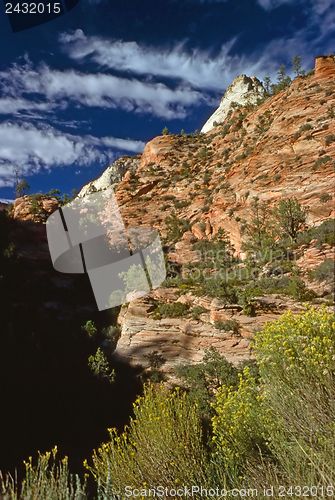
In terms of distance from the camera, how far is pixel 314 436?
4.52 m

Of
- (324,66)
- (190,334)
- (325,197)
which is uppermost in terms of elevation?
(324,66)

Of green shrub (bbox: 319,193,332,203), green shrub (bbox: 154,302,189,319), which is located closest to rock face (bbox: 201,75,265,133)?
green shrub (bbox: 319,193,332,203)

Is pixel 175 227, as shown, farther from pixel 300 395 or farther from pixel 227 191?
pixel 300 395

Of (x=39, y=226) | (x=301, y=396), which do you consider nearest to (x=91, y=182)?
(x=39, y=226)

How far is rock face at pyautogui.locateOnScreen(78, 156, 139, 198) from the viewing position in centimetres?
4674

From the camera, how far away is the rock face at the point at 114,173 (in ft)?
153

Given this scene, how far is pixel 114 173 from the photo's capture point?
178ft

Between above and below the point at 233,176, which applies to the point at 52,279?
below

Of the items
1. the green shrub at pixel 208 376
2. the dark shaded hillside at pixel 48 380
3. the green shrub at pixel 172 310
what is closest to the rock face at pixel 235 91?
the dark shaded hillside at pixel 48 380

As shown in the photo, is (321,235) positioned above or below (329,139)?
below

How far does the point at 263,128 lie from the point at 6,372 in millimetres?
26466

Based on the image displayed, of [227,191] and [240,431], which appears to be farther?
[227,191]

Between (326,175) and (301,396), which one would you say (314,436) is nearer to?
(301,396)

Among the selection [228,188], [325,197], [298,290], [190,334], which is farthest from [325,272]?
[228,188]
